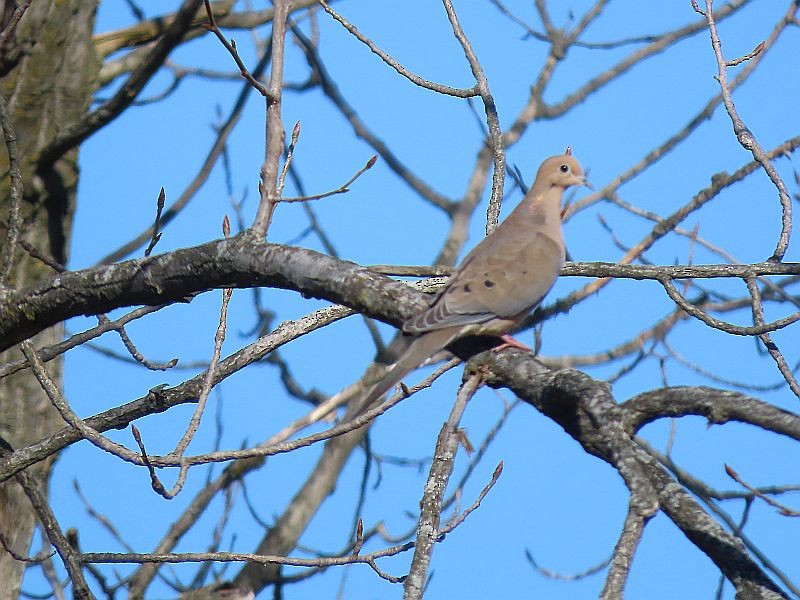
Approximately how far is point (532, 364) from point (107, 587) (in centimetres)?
234

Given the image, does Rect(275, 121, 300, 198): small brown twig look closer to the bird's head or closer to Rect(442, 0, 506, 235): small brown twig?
Rect(442, 0, 506, 235): small brown twig

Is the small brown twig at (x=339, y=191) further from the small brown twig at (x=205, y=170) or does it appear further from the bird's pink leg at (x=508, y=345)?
the small brown twig at (x=205, y=170)

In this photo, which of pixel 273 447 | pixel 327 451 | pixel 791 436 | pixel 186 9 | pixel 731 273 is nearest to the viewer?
pixel 791 436

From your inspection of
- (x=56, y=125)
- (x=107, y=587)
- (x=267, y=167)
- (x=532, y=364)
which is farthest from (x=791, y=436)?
(x=56, y=125)

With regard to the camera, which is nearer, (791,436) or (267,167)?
(791,436)

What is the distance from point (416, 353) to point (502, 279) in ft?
2.18

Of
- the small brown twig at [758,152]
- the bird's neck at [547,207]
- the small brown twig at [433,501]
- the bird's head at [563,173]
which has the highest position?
the bird's head at [563,173]

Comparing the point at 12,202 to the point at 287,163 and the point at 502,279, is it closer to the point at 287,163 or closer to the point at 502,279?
the point at 287,163

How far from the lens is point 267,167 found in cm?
283

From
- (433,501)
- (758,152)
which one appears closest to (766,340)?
(758,152)

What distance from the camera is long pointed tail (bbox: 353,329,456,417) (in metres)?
2.77

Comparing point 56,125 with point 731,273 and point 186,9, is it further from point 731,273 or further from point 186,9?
point 731,273

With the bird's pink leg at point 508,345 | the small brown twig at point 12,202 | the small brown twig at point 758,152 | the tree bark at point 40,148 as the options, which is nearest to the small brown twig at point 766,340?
the small brown twig at point 758,152

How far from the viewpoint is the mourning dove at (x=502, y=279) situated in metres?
2.80
